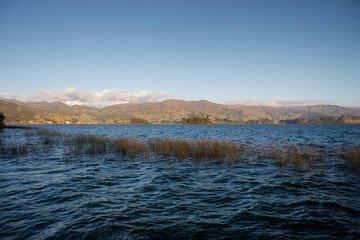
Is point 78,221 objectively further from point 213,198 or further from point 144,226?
point 213,198

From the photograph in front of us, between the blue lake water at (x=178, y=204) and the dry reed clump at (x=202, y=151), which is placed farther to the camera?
the dry reed clump at (x=202, y=151)

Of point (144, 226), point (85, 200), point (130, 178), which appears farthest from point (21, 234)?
point (130, 178)

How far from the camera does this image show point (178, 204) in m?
7.95

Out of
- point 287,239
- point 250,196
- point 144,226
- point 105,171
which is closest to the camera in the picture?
point 287,239

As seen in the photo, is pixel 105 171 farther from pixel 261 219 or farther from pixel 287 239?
pixel 287 239

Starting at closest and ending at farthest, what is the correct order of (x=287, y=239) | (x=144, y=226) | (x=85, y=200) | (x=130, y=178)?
1. (x=287, y=239)
2. (x=144, y=226)
3. (x=85, y=200)
4. (x=130, y=178)

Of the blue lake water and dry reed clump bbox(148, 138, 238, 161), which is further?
dry reed clump bbox(148, 138, 238, 161)

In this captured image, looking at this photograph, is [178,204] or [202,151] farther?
[202,151]

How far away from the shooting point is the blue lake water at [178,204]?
5.88 m

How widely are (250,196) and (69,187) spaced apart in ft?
28.9

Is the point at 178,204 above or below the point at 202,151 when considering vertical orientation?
above

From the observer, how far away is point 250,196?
8.85 m

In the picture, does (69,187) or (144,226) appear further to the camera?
(69,187)

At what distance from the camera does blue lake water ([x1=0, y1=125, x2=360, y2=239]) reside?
588 centimetres
